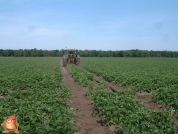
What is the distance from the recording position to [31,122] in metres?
6.46

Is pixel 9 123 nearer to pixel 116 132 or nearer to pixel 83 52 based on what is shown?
pixel 116 132

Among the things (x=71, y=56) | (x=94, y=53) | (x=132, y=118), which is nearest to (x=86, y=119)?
(x=132, y=118)

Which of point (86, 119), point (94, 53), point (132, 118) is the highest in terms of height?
point (94, 53)

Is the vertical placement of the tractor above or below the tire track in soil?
above

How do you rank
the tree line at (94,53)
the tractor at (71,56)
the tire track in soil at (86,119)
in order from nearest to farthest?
the tire track in soil at (86,119) → the tractor at (71,56) → the tree line at (94,53)

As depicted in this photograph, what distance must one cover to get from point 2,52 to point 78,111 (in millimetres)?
136254

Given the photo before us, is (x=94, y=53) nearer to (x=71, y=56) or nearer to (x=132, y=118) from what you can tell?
(x=71, y=56)

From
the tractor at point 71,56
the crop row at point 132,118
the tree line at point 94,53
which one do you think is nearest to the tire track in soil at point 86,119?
the crop row at point 132,118

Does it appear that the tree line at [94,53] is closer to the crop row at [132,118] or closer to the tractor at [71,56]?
the tractor at [71,56]

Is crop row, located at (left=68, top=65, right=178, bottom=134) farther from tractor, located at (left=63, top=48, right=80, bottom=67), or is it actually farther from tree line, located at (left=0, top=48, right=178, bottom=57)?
tree line, located at (left=0, top=48, right=178, bottom=57)

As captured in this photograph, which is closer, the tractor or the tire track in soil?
the tire track in soil

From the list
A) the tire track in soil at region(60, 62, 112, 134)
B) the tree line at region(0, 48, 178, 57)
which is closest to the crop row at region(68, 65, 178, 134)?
the tire track in soil at region(60, 62, 112, 134)

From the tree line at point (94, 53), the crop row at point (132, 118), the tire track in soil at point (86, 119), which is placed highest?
the tree line at point (94, 53)

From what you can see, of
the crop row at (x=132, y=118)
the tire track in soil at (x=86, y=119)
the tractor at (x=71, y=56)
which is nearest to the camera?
the crop row at (x=132, y=118)
